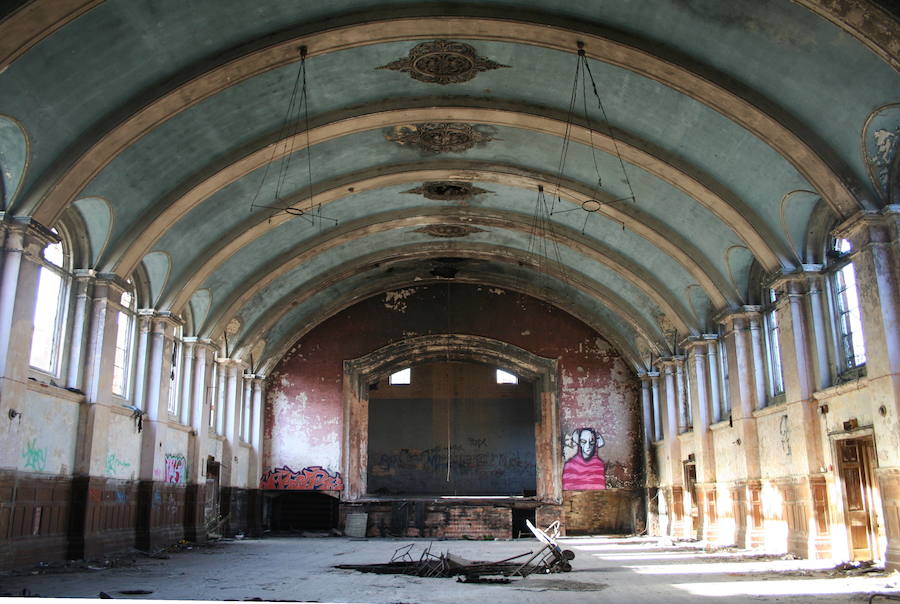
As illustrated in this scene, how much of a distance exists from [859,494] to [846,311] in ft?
10.2

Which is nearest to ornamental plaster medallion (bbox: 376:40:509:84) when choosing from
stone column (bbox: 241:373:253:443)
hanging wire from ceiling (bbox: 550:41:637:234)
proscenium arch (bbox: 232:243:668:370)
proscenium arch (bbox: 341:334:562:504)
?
hanging wire from ceiling (bbox: 550:41:637:234)

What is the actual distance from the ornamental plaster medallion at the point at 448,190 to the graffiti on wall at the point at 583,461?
30.3 feet

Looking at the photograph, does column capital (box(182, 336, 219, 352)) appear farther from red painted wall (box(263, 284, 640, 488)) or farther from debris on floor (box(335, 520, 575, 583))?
debris on floor (box(335, 520, 575, 583))

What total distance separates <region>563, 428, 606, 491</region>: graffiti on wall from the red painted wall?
0.38ft

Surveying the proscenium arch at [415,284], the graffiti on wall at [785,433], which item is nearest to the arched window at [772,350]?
the graffiti on wall at [785,433]

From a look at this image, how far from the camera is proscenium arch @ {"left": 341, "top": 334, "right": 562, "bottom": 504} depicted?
25.4 metres

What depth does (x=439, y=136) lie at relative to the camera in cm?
1708

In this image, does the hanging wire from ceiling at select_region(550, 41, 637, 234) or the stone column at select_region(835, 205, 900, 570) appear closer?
the stone column at select_region(835, 205, 900, 570)

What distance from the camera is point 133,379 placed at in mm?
17266

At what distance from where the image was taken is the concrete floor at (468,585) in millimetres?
9367

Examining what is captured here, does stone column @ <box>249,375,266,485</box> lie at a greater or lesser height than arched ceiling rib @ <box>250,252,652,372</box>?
lesser

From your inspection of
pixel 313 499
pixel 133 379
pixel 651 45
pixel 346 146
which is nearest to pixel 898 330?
pixel 651 45

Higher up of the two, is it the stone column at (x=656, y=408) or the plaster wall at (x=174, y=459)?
the stone column at (x=656, y=408)

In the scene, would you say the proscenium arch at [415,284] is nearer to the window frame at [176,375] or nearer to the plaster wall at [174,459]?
the window frame at [176,375]
